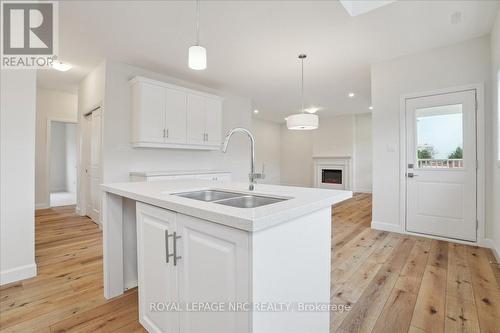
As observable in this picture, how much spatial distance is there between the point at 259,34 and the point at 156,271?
2.76 metres

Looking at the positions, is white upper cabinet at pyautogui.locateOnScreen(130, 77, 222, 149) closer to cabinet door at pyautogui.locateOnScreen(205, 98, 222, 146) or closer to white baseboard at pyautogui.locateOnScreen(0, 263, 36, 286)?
cabinet door at pyautogui.locateOnScreen(205, 98, 222, 146)

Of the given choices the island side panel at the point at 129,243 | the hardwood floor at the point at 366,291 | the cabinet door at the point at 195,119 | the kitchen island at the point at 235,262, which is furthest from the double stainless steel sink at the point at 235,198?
the cabinet door at the point at 195,119

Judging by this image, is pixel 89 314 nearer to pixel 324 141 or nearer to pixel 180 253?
pixel 180 253

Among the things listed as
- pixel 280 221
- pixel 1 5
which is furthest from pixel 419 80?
pixel 1 5

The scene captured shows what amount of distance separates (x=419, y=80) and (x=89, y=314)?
4473 millimetres

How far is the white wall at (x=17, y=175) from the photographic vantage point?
84.4 inches

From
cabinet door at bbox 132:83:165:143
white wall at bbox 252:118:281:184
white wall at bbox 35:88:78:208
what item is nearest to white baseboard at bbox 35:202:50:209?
white wall at bbox 35:88:78:208

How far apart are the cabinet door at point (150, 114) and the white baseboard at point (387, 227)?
3.57m

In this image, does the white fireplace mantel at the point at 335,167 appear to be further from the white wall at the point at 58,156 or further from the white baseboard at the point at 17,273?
the white wall at the point at 58,156

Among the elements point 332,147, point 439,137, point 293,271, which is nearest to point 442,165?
point 439,137

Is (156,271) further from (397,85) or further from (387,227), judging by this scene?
(397,85)

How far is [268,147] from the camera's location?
9.10 metres

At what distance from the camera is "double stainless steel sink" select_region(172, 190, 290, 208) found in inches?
59.0

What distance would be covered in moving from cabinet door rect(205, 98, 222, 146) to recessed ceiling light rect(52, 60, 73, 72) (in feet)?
7.32
